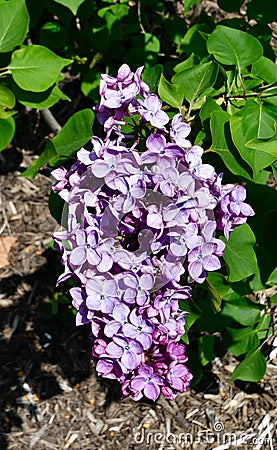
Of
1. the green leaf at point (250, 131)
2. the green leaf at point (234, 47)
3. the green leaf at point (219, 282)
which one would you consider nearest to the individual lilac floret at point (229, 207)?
the green leaf at point (250, 131)

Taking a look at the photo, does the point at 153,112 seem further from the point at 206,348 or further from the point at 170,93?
the point at 206,348

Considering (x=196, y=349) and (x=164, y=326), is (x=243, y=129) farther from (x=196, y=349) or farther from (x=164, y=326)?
(x=196, y=349)

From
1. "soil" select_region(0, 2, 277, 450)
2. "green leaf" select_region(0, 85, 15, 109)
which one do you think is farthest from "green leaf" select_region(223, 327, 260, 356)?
Result: "green leaf" select_region(0, 85, 15, 109)

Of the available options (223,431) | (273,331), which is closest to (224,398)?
(223,431)

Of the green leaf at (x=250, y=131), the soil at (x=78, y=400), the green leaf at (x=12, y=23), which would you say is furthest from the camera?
the soil at (x=78, y=400)

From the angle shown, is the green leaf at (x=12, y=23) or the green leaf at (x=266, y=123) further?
the green leaf at (x=12, y=23)

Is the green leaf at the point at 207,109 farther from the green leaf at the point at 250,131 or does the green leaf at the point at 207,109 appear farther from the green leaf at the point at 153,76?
the green leaf at the point at 153,76
